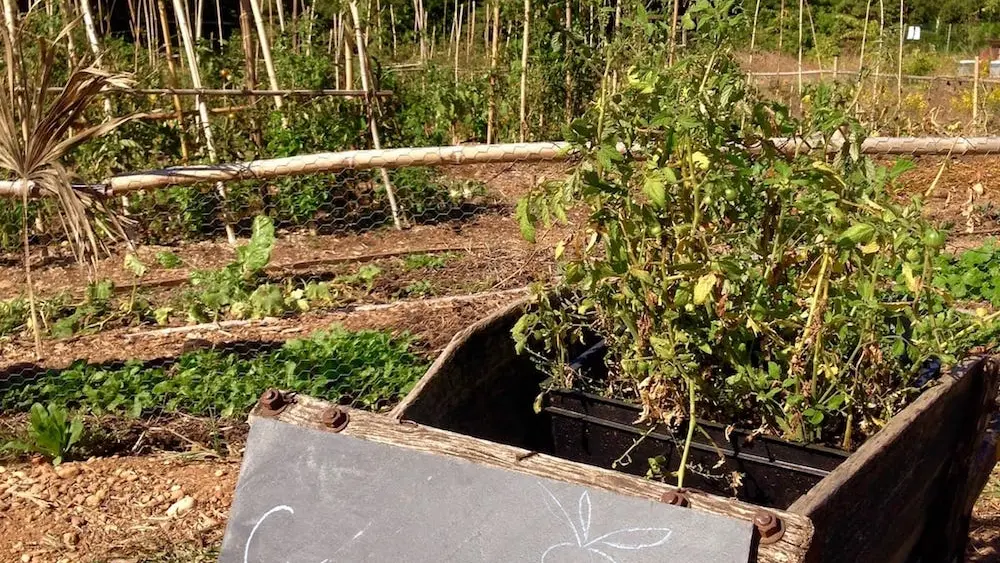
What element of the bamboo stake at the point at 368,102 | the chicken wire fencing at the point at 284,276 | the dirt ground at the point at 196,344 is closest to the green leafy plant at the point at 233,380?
the chicken wire fencing at the point at 284,276

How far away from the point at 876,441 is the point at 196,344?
3595 millimetres

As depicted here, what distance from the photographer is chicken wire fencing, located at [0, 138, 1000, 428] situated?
13.1 ft

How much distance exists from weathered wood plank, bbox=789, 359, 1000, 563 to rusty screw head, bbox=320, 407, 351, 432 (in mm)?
710

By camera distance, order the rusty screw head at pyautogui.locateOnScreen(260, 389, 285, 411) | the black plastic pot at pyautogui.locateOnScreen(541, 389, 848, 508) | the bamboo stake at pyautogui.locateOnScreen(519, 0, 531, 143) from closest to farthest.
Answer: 1. the rusty screw head at pyautogui.locateOnScreen(260, 389, 285, 411)
2. the black plastic pot at pyautogui.locateOnScreen(541, 389, 848, 508)
3. the bamboo stake at pyautogui.locateOnScreen(519, 0, 531, 143)

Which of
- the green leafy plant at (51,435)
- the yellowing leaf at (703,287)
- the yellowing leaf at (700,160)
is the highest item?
the yellowing leaf at (700,160)

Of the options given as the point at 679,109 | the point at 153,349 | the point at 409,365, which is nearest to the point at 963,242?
the point at 409,365

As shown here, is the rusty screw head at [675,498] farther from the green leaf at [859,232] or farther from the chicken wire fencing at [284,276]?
the chicken wire fencing at [284,276]

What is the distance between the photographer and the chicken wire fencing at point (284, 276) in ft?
13.1

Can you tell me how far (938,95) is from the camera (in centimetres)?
1298

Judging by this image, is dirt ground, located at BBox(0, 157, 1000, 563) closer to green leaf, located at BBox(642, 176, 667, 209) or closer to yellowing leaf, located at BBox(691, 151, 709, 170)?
yellowing leaf, located at BBox(691, 151, 709, 170)

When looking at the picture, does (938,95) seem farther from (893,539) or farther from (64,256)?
(893,539)

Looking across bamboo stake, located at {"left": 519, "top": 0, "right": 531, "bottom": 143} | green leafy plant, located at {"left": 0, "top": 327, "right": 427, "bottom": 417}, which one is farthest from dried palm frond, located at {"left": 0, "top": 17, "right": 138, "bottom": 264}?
bamboo stake, located at {"left": 519, "top": 0, "right": 531, "bottom": 143}

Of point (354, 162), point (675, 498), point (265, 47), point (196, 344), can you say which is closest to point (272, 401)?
point (675, 498)

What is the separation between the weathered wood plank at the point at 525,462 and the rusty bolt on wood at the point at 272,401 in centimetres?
1
